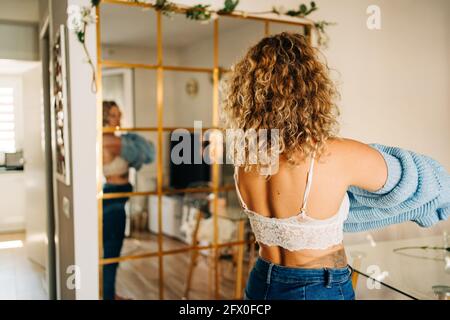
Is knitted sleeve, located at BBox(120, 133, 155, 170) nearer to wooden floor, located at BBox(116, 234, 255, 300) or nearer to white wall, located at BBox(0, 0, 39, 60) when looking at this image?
wooden floor, located at BBox(116, 234, 255, 300)

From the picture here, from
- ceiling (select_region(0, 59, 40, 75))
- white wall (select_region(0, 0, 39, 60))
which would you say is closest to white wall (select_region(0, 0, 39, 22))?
white wall (select_region(0, 0, 39, 60))

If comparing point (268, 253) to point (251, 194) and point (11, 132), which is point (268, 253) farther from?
point (11, 132)

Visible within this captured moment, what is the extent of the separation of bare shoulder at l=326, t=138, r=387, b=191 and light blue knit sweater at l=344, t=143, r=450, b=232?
0.10 ft

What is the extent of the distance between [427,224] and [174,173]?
139 cm

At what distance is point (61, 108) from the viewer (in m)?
2.07

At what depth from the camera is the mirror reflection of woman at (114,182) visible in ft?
6.84

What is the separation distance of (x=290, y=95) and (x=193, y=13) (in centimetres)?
108

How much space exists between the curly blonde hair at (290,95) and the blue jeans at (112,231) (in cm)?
111

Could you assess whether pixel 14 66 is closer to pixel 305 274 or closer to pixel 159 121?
pixel 159 121

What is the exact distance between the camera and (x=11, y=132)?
6.62 feet

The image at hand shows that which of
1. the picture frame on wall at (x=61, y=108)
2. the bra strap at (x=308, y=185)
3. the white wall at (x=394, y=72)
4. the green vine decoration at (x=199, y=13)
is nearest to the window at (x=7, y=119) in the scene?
the picture frame on wall at (x=61, y=108)

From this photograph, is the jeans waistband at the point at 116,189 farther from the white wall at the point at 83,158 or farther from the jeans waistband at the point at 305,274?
the jeans waistband at the point at 305,274
